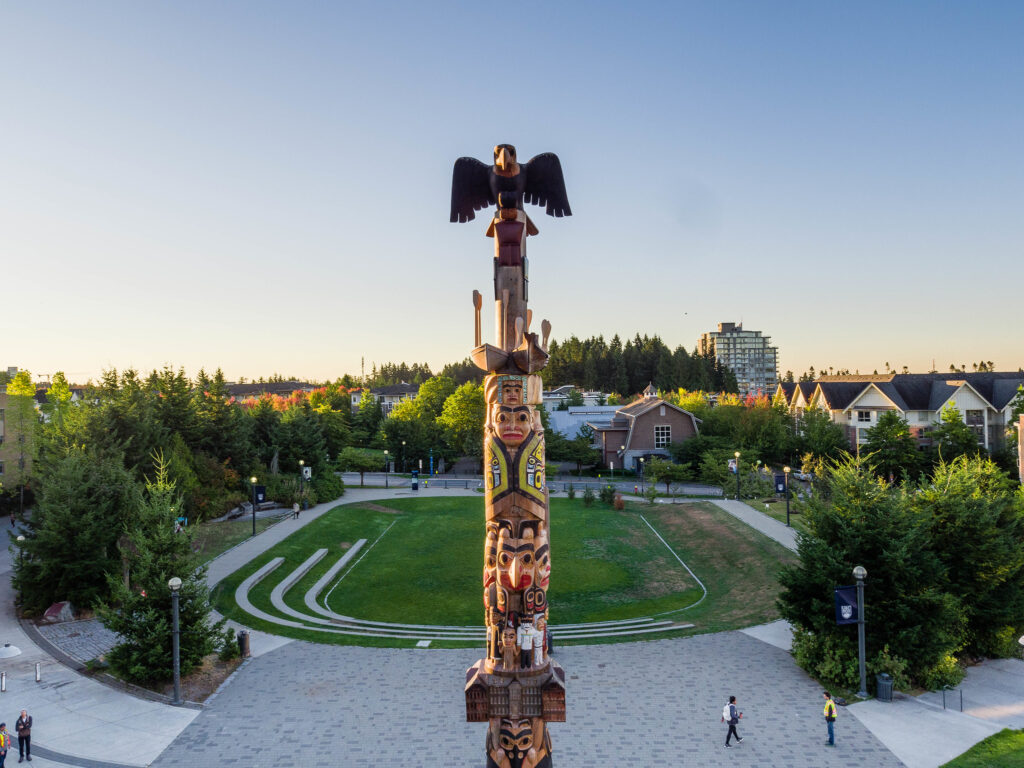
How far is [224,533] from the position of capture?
131ft

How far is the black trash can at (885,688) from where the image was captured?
18656 mm

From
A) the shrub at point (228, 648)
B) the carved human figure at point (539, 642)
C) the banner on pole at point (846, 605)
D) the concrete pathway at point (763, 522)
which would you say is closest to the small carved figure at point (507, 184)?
the carved human figure at point (539, 642)

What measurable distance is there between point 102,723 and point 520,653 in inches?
548

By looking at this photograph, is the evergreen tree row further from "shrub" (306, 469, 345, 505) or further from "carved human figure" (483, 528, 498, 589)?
"carved human figure" (483, 528, 498, 589)

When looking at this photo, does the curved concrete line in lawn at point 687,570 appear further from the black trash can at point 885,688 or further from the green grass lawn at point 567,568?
the black trash can at point 885,688

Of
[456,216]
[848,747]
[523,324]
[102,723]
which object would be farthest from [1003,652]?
[102,723]

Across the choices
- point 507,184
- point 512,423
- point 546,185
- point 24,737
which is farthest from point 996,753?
point 24,737

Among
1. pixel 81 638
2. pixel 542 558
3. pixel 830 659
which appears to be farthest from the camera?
pixel 81 638

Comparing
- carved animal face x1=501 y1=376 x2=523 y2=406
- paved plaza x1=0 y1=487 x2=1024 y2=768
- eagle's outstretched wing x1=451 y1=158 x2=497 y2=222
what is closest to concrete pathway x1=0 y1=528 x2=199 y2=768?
paved plaza x1=0 y1=487 x2=1024 y2=768

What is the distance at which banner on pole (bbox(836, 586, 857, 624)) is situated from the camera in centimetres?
1888

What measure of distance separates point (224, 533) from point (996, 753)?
37956 millimetres

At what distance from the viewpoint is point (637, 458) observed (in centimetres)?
A: 6769

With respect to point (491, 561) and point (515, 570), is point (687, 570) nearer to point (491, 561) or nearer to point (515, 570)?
point (491, 561)

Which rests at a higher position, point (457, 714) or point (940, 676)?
point (940, 676)
